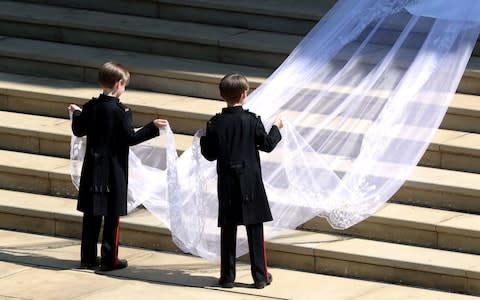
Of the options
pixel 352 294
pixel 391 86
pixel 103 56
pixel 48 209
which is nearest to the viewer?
pixel 352 294

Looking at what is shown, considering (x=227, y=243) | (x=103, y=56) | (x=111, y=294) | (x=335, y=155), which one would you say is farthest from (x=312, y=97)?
(x=103, y=56)

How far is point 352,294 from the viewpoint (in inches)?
392

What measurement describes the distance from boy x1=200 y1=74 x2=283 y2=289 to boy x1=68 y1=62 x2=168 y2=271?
0.58 m

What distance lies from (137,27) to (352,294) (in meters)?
4.34

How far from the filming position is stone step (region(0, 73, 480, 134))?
11.5 metres

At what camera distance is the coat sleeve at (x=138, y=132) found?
10250 millimetres

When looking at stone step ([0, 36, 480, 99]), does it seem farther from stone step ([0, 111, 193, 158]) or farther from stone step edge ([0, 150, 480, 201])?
stone step edge ([0, 150, 480, 201])

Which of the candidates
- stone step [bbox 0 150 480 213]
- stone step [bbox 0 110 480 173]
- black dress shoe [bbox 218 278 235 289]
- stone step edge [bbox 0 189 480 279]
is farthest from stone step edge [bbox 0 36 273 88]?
black dress shoe [bbox 218 278 235 289]

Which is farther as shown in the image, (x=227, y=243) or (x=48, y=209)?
(x=48, y=209)

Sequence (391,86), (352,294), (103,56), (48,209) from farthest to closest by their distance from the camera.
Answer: (103,56), (48,209), (391,86), (352,294)

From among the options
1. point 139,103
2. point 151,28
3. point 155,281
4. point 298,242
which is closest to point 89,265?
point 155,281

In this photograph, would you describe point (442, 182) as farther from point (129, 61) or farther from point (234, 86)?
point (129, 61)

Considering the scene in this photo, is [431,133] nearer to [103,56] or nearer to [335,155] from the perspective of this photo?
[335,155]

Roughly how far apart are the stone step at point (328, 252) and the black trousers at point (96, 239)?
0.52 m
